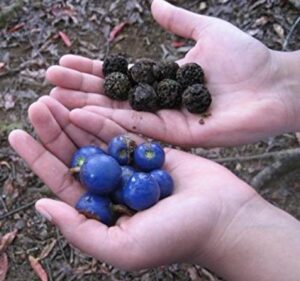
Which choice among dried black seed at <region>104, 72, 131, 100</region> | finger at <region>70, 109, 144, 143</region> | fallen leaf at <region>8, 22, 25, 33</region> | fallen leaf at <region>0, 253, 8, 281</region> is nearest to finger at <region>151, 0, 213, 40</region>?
dried black seed at <region>104, 72, 131, 100</region>

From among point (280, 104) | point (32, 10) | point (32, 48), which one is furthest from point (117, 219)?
point (32, 10)

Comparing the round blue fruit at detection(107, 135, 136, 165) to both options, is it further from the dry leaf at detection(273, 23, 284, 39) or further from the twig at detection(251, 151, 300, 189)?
the dry leaf at detection(273, 23, 284, 39)

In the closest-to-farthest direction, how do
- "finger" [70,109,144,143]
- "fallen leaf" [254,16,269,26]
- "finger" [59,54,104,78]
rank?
1. "finger" [70,109,144,143]
2. "finger" [59,54,104,78]
3. "fallen leaf" [254,16,269,26]

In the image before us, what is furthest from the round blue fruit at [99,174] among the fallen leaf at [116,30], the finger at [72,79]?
the fallen leaf at [116,30]

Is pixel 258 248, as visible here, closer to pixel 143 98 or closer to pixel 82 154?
pixel 82 154

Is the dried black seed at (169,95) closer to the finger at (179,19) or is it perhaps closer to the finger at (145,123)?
the finger at (145,123)

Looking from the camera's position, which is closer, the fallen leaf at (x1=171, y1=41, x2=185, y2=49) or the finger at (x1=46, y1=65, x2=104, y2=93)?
the finger at (x1=46, y1=65, x2=104, y2=93)

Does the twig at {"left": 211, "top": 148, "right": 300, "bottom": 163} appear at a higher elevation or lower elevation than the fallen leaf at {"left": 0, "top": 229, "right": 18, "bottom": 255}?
higher
